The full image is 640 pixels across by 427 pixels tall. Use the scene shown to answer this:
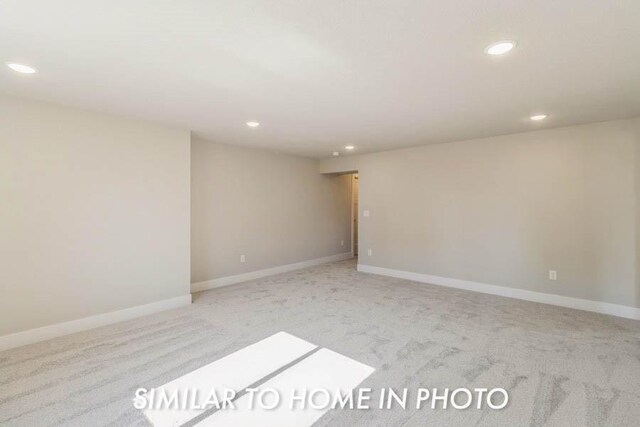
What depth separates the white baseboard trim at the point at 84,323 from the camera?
2.75m

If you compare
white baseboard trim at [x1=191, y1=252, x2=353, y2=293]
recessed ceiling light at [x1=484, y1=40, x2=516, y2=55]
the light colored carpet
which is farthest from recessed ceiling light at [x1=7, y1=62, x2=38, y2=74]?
recessed ceiling light at [x1=484, y1=40, x2=516, y2=55]

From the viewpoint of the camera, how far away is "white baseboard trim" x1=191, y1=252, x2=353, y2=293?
457 centimetres

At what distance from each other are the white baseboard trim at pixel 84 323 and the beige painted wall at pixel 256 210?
778 millimetres

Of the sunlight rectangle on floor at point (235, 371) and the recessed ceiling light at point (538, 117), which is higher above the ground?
the recessed ceiling light at point (538, 117)

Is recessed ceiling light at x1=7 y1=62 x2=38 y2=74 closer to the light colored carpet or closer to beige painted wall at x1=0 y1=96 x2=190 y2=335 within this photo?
beige painted wall at x1=0 y1=96 x2=190 y2=335

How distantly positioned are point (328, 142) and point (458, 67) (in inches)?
106

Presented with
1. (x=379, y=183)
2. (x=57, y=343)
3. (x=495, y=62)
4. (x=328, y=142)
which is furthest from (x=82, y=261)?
(x=379, y=183)

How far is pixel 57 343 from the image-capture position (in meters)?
2.80

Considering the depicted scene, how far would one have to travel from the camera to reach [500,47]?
1.87 metres

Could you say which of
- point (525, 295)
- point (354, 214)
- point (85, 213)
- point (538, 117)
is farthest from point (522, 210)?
point (85, 213)

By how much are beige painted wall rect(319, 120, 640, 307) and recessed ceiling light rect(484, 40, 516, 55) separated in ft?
8.80

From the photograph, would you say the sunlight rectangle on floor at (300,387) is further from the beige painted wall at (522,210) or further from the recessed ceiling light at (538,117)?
the recessed ceiling light at (538,117)

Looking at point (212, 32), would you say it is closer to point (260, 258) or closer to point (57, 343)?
point (57, 343)

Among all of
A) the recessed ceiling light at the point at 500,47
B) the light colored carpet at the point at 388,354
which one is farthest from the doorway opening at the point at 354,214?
the recessed ceiling light at the point at 500,47
